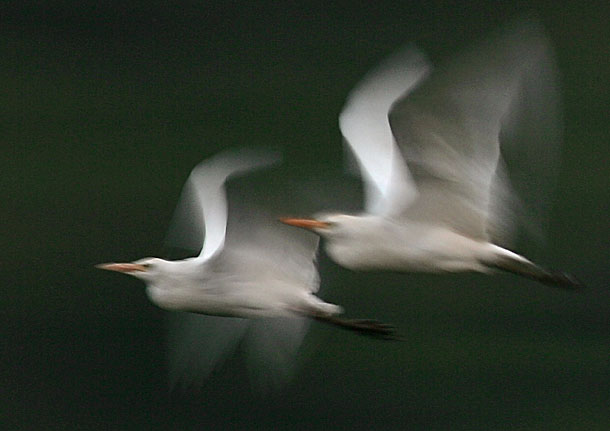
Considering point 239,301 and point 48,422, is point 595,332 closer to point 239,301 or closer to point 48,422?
point 48,422


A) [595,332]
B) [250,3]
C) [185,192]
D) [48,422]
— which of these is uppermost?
[250,3]

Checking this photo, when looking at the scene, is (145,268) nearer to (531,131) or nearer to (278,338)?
(278,338)

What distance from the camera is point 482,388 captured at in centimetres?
1327

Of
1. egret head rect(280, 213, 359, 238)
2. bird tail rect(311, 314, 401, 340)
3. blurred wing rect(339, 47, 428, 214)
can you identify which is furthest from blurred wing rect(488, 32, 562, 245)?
bird tail rect(311, 314, 401, 340)

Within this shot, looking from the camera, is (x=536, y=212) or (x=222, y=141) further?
(x=222, y=141)

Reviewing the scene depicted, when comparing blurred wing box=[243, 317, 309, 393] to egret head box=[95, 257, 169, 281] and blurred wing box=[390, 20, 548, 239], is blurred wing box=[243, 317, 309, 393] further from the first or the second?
blurred wing box=[390, 20, 548, 239]

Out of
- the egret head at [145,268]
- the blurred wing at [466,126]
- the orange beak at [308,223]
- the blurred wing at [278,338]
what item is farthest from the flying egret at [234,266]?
the blurred wing at [466,126]

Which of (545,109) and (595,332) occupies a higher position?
(545,109)

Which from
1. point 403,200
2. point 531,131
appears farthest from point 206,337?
point 531,131

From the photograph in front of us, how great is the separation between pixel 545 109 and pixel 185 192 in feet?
3.87

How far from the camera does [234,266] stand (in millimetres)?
5457

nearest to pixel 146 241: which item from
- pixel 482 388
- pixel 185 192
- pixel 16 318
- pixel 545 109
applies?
pixel 16 318

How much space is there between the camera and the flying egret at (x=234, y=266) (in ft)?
17.7

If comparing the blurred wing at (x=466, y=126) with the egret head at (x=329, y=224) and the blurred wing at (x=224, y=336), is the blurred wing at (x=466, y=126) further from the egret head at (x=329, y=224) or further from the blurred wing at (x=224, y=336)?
the blurred wing at (x=224, y=336)
